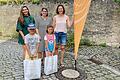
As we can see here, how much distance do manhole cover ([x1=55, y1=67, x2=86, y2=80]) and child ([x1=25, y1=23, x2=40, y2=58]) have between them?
0.89 m

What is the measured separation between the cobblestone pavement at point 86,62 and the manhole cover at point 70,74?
5.2 inches

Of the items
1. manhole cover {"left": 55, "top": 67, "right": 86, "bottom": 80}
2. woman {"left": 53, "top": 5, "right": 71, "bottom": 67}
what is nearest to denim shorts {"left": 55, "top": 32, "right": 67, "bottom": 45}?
woman {"left": 53, "top": 5, "right": 71, "bottom": 67}

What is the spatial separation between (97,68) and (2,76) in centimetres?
264

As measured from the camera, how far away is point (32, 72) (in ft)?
19.7

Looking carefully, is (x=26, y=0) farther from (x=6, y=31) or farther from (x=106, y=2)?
(x=106, y=2)

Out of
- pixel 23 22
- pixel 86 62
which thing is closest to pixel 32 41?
pixel 23 22

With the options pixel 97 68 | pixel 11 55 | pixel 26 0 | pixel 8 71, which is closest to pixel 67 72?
pixel 97 68

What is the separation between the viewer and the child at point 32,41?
239 inches

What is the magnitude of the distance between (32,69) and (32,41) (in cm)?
69

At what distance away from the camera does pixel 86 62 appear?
7582mm

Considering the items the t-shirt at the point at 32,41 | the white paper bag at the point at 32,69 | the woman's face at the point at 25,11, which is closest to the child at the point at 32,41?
the t-shirt at the point at 32,41

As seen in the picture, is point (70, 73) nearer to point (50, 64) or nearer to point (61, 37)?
point (50, 64)

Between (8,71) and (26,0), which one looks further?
(26,0)

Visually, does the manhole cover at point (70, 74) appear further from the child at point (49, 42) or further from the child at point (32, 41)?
the child at point (32, 41)
